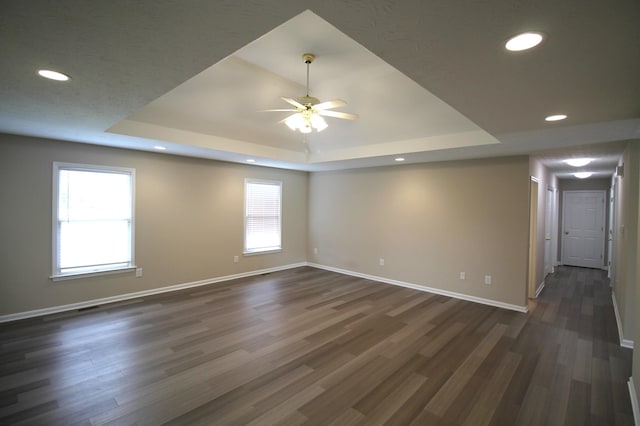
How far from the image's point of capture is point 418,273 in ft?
18.7

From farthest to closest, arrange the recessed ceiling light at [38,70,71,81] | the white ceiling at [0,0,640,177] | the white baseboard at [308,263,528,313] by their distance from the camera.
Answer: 1. the white baseboard at [308,263,528,313]
2. the recessed ceiling light at [38,70,71,81]
3. the white ceiling at [0,0,640,177]

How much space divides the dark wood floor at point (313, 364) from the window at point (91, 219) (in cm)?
76

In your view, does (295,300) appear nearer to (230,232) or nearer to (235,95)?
(230,232)

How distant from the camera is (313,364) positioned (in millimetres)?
2965

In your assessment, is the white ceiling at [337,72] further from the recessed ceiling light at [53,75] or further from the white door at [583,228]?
the white door at [583,228]

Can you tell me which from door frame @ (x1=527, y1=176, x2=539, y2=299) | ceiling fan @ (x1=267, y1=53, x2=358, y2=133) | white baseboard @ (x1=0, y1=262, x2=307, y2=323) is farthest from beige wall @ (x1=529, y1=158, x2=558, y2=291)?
white baseboard @ (x1=0, y1=262, x2=307, y2=323)

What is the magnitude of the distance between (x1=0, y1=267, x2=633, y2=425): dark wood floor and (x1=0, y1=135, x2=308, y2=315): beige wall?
449 mm

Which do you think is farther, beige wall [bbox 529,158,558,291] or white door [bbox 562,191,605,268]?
white door [bbox 562,191,605,268]

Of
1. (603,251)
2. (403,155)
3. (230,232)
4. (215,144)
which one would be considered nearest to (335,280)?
(230,232)

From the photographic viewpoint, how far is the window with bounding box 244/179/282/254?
6469 mm

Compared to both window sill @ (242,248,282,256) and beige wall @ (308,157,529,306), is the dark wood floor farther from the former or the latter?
window sill @ (242,248,282,256)

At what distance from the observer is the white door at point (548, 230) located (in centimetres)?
622

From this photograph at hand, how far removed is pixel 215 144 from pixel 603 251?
31.7 feet

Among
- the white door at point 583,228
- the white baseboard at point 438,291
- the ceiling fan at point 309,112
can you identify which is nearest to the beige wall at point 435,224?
the white baseboard at point 438,291
